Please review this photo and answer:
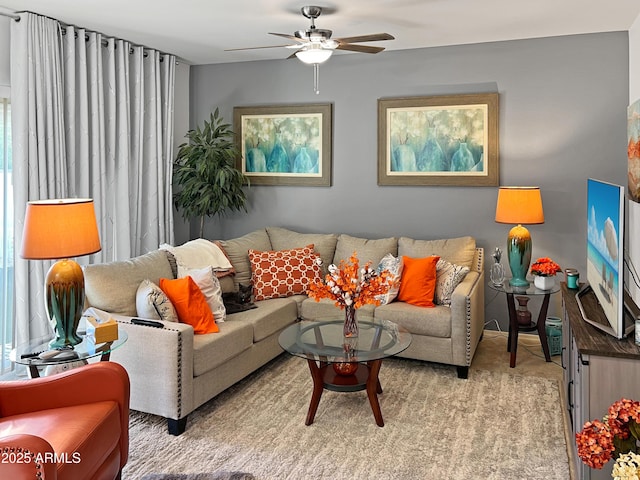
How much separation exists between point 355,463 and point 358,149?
323 cm

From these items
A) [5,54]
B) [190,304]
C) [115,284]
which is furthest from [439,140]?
[5,54]

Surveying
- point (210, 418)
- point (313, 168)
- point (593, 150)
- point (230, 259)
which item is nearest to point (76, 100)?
point (230, 259)

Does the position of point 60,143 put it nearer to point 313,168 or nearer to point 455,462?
point 313,168

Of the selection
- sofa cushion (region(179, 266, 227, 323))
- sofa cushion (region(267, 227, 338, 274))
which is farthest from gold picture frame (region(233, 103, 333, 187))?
sofa cushion (region(179, 266, 227, 323))

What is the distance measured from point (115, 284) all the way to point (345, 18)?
2523 mm

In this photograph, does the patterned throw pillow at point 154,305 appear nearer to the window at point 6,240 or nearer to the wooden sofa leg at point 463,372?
the window at point 6,240

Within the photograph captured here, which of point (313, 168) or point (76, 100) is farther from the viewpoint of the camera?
Answer: point (313, 168)

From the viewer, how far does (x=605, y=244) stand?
8.80 feet

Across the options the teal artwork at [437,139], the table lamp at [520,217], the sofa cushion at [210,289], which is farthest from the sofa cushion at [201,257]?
the table lamp at [520,217]

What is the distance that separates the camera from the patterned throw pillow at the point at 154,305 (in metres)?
3.29

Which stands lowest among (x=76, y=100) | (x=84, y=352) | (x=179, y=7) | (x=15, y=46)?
(x=84, y=352)

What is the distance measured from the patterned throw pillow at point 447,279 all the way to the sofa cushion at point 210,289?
5.60 ft

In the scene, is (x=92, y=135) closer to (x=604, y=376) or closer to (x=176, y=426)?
(x=176, y=426)

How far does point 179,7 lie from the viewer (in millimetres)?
3707
